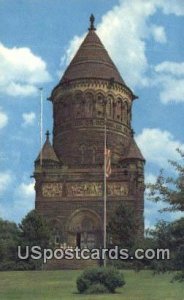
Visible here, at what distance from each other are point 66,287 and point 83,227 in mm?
29755

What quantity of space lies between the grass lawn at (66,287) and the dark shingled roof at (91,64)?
30.5 metres

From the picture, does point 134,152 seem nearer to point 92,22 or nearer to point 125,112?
point 125,112

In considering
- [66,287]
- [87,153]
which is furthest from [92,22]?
[66,287]

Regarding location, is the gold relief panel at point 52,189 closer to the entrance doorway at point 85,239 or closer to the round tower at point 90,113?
the round tower at point 90,113

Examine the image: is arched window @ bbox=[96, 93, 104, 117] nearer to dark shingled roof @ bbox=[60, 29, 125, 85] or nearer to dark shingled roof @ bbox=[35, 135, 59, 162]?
dark shingled roof @ bbox=[60, 29, 125, 85]

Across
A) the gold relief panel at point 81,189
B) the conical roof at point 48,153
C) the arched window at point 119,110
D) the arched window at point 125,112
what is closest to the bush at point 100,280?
the gold relief panel at point 81,189

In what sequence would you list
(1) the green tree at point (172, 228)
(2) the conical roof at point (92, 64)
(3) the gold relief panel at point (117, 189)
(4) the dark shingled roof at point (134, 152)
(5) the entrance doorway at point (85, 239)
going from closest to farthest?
1. (1) the green tree at point (172, 228)
2. (5) the entrance doorway at point (85, 239)
3. (3) the gold relief panel at point (117, 189)
4. (4) the dark shingled roof at point (134, 152)
5. (2) the conical roof at point (92, 64)

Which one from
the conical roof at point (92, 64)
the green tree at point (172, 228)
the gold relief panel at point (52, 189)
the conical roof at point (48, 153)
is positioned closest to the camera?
the green tree at point (172, 228)

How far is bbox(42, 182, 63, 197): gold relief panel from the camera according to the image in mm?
63719

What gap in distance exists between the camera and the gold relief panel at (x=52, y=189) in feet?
209

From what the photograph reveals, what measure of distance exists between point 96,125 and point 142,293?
128ft

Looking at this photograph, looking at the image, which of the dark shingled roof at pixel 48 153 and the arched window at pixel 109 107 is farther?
the arched window at pixel 109 107

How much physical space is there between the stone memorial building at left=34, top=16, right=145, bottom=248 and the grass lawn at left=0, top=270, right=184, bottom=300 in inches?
785

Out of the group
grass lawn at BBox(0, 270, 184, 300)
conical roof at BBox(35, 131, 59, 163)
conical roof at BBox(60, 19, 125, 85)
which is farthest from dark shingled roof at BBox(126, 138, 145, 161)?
grass lawn at BBox(0, 270, 184, 300)
